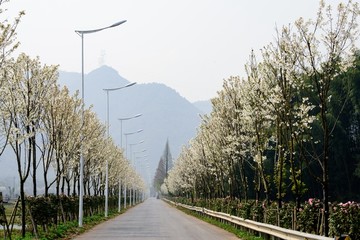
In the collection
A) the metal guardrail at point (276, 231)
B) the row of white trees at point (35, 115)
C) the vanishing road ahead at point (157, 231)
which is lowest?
the vanishing road ahead at point (157, 231)

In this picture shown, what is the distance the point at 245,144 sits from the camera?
35.0 metres

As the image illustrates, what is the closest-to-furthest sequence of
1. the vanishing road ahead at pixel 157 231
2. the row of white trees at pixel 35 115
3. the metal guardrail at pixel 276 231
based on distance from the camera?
the metal guardrail at pixel 276 231
the row of white trees at pixel 35 115
the vanishing road ahead at pixel 157 231

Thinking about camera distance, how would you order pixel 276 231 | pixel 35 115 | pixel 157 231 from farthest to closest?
pixel 157 231 → pixel 35 115 → pixel 276 231

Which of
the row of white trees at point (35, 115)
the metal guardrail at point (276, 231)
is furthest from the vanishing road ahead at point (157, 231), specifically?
the row of white trees at point (35, 115)

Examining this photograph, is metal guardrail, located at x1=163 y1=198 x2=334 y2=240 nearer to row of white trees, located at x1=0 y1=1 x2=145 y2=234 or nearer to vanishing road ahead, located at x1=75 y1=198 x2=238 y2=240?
vanishing road ahead, located at x1=75 y1=198 x2=238 y2=240

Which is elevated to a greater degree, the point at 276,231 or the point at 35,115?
the point at 35,115

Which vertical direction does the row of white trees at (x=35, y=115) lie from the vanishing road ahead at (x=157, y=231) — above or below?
above

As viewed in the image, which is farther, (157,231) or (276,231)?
(157,231)

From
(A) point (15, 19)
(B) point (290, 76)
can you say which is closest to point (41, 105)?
(A) point (15, 19)

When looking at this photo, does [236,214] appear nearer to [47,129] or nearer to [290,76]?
[47,129]

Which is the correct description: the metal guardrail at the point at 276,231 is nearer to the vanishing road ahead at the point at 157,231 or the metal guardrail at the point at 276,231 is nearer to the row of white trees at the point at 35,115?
the vanishing road ahead at the point at 157,231

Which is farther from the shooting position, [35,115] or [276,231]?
[35,115]

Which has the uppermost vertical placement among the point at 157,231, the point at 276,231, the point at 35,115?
the point at 35,115

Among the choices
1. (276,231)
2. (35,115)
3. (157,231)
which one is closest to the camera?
(276,231)
